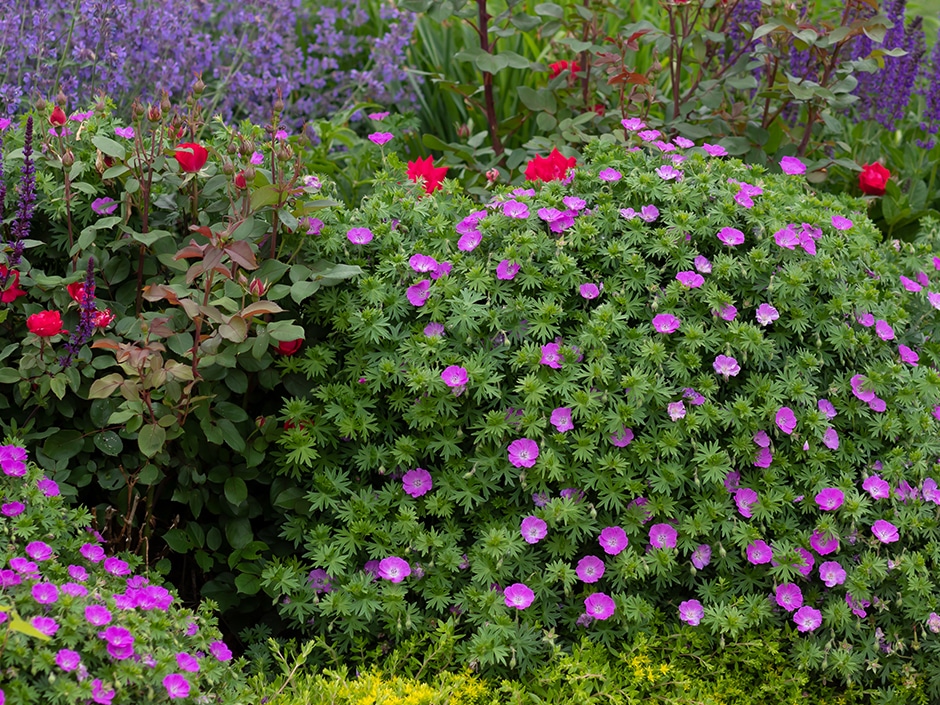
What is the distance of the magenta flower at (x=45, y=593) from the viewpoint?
68.3 inches

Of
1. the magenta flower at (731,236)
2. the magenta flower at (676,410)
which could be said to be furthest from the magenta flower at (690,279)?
the magenta flower at (676,410)

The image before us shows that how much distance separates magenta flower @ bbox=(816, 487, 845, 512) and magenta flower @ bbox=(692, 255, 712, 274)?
0.58 m

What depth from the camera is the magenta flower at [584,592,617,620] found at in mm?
2189

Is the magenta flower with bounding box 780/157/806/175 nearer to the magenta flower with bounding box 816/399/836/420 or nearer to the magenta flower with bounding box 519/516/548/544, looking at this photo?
the magenta flower with bounding box 816/399/836/420

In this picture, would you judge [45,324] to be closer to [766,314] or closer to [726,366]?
[726,366]

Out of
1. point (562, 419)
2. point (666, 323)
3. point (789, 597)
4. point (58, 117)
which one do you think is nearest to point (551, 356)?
point (562, 419)

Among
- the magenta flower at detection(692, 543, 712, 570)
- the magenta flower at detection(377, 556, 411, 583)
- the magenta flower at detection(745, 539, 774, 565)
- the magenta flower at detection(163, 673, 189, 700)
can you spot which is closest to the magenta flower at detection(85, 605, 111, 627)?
the magenta flower at detection(163, 673, 189, 700)

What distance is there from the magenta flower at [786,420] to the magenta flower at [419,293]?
2.85ft

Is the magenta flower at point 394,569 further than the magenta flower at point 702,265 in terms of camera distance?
No

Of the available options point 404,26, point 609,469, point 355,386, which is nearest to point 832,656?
point 609,469

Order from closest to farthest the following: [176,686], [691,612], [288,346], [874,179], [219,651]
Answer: [176,686], [219,651], [691,612], [288,346], [874,179]

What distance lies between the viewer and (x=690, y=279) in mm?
2426

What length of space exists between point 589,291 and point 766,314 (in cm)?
43

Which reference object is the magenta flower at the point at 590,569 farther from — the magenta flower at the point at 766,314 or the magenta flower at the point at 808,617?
the magenta flower at the point at 766,314
